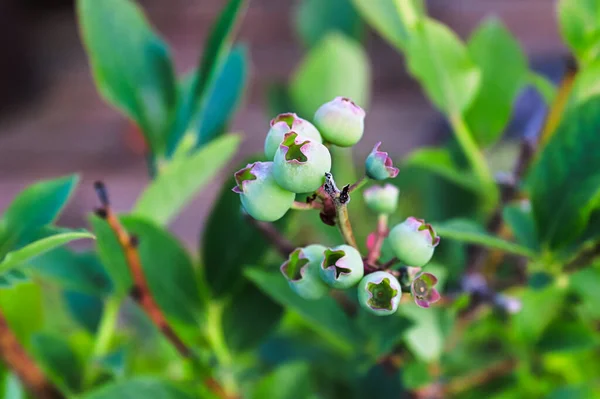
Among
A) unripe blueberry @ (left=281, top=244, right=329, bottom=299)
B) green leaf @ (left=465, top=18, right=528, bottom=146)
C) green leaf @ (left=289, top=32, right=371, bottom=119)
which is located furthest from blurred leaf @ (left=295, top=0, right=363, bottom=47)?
unripe blueberry @ (left=281, top=244, right=329, bottom=299)

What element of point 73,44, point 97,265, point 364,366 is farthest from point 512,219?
point 73,44

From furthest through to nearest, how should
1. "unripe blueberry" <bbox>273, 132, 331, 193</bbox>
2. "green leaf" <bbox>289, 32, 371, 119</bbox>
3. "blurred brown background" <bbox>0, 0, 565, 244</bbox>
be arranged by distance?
"blurred brown background" <bbox>0, 0, 565, 244</bbox>, "green leaf" <bbox>289, 32, 371, 119</bbox>, "unripe blueberry" <bbox>273, 132, 331, 193</bbox>

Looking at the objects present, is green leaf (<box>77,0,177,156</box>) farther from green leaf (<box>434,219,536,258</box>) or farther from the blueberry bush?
green leaf (<box>434,219,536,258</box>)

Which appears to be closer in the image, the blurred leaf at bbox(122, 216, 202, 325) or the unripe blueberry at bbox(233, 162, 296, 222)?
the unripe blueberry at bbox(233, 162, 296, 222)

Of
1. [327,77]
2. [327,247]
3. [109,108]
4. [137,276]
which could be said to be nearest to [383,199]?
[327,247]

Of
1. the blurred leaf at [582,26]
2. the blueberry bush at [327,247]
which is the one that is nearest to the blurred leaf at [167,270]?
the blueberry bush at [327,247]

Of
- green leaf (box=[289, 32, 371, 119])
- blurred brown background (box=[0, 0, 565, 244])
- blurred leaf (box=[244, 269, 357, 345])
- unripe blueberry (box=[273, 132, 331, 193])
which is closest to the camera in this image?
unripe blueberry (box=[273, 132, 331, 193])

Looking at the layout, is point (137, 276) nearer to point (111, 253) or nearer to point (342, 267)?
point (111, 253)
